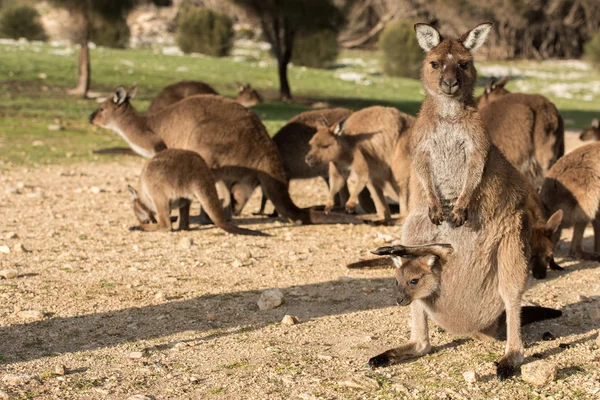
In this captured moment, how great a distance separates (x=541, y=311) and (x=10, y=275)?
350cm

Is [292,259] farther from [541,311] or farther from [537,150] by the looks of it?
[537,150]

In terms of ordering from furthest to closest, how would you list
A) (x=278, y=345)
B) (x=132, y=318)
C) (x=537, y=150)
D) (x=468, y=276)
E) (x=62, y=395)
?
1. (x=537, y=150)
2. (x=132, y=318)
3. (x=278, y=345)
4. (x=468, y=276)
5. (x=62, y=395)

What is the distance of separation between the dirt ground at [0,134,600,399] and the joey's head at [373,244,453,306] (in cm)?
39

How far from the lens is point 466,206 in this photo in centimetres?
429

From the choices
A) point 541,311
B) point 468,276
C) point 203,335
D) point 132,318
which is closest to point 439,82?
point 468,276

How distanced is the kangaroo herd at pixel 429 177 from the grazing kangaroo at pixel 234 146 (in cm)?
1

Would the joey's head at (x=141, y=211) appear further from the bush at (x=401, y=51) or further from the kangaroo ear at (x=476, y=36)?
the bush at (x=401, y=51)

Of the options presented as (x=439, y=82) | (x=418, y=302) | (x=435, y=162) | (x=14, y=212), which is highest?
(x=439, y=82)

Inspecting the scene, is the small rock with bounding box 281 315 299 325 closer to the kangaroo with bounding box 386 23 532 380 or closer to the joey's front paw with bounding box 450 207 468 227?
the kangaroo with bounding box 386 23 532 380

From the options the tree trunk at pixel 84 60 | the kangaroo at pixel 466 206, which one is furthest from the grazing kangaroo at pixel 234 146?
the tree trunk at pixel 84 60

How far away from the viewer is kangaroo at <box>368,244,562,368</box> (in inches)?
166

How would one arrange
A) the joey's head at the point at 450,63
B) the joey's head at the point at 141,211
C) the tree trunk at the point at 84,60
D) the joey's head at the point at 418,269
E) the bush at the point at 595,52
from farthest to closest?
the bush at the point at 595,52, the tree trunk at the point at 84,60, the joey's head at the point at 141,211, the joey's head at the point at 450,63, the joey's head at the point at 418,269

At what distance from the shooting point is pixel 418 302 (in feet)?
14.2

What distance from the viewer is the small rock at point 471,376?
13.4 ft
